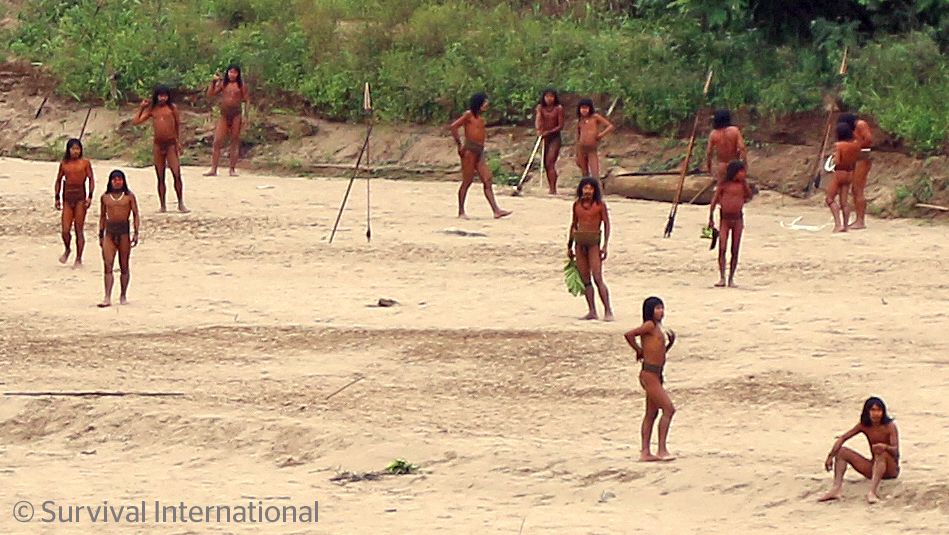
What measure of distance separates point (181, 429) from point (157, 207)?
839 centimetres

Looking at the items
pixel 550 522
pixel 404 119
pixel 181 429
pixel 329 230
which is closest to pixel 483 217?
pixel 329 230

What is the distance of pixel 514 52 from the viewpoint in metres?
26.3

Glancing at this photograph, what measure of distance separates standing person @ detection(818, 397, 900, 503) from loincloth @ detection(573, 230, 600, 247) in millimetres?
4493

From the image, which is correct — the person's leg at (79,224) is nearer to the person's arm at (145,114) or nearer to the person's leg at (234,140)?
the person's arm at (145,114)

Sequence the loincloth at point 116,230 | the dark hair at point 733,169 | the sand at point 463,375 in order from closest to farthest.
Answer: the sand at point 463,375
the loincloth at point 116,230
the dark hair at point 733,169

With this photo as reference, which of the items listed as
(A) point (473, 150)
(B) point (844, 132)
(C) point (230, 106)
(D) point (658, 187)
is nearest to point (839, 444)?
(B) point (844, 132)

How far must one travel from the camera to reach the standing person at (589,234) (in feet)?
50.5

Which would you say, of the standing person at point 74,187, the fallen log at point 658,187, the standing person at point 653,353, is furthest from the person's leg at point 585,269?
the fallen log at point 658,187

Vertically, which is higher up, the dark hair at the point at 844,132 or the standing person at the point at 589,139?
the dark hair at the point at 844,132

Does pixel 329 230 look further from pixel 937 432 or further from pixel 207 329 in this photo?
pixel 937 432

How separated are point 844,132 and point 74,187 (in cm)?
749

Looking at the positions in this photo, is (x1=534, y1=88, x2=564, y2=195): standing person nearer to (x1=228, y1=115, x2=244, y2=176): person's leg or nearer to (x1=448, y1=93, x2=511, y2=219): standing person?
(x1=448, y1=93, x2=511, y2=219): standing person

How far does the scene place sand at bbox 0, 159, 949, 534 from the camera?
38.6ft

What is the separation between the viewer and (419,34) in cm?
2734
